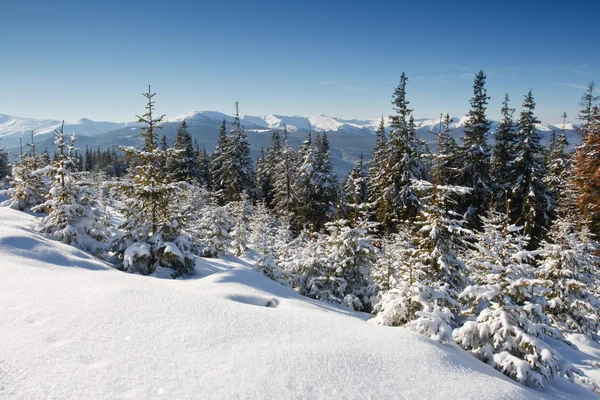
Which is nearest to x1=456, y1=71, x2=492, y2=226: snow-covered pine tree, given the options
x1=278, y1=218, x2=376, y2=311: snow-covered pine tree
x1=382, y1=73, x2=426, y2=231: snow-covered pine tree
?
x1=382, y1=73, x2=426, y2=231: snow-covered pine tree

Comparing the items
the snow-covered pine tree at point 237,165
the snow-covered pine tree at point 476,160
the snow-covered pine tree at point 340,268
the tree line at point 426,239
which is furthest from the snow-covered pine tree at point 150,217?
the snow-covered pine tree at point 237,165

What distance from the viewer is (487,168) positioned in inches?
1006

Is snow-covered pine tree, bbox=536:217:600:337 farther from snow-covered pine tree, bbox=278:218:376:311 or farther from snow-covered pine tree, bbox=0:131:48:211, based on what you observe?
snow-covered pine tree, bbox=0:131:48:211

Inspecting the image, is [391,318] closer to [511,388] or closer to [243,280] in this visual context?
[511,388]

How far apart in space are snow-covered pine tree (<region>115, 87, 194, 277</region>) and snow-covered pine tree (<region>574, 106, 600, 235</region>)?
2414 centimetres

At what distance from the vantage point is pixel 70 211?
465 inches

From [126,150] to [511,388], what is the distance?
12.0 metres

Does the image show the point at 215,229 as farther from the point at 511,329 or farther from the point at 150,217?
the point at 511,329

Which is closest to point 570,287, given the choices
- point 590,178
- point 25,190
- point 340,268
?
point 340,268

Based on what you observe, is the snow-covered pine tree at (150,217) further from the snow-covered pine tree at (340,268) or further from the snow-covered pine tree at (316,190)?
the snow-covered pine tree at (316,190)

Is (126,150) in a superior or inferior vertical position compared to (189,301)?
superior

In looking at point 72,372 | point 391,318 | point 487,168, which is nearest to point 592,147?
point 487,168

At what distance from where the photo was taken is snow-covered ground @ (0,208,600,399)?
150 inches

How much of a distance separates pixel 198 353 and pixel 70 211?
10108 millimetres
